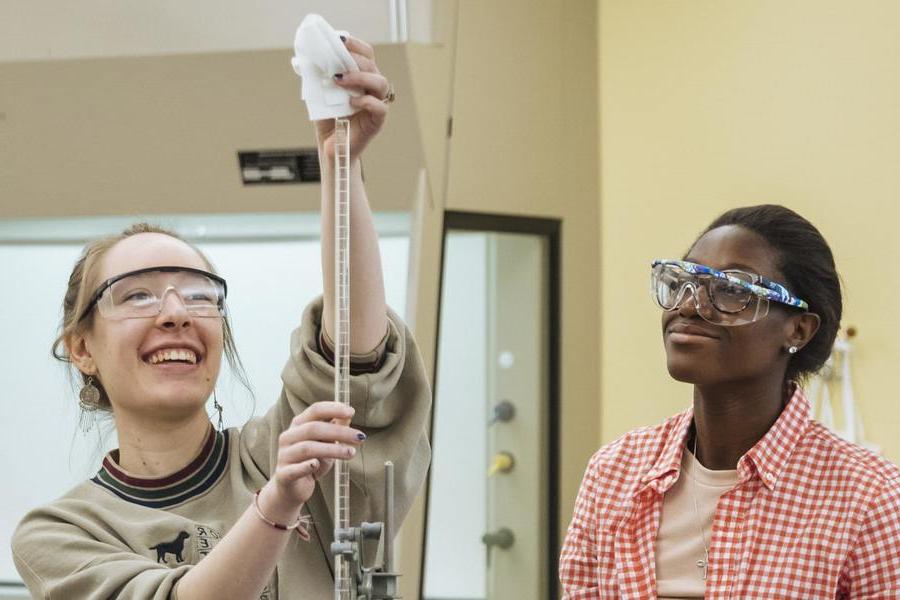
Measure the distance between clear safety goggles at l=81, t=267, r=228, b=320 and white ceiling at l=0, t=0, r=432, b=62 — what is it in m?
1.37

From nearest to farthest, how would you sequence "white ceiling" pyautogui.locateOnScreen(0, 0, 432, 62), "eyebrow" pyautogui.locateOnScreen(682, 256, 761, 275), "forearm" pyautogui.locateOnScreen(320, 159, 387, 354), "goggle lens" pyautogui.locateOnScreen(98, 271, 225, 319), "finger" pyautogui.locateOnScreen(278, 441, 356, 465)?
1. "finger" pyautogui.locateOnScreen(278, 441, 356, 465)
2. "forearm" pyautogui.locateOnScreen(320, 159, 387, 354)
3. "goggle lens" pyautogui.locateOnScreen(98, 271, 225, 319)
4. "eyebrow" pyautogui.locateOnScreen(682, 256, 761, 275)
5. "white ceiling" pyautogui.locateOnScreen(0, 0, 432, 62)

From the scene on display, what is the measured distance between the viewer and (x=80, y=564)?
1325mm

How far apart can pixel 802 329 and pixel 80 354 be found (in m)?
1.01

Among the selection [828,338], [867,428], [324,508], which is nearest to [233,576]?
[324,508]

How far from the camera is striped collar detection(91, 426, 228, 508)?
1.43 m

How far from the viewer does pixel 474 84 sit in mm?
3246

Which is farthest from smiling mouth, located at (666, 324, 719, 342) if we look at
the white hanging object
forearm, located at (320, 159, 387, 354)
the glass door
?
the glass door

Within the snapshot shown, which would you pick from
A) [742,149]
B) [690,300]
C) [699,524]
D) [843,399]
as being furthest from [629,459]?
[742,149]

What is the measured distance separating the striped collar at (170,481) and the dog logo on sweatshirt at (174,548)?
0.19ft

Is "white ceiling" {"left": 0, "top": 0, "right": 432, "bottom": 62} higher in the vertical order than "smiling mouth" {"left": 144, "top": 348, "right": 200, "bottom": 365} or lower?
higher

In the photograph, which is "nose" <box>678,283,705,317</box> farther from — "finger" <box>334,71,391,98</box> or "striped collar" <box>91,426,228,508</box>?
"striped collar" <box>91,426,228,508</box>

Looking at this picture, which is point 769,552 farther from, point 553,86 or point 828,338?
point 553,86

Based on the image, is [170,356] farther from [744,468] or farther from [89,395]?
[744,468]

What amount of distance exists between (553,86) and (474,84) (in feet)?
0.90
